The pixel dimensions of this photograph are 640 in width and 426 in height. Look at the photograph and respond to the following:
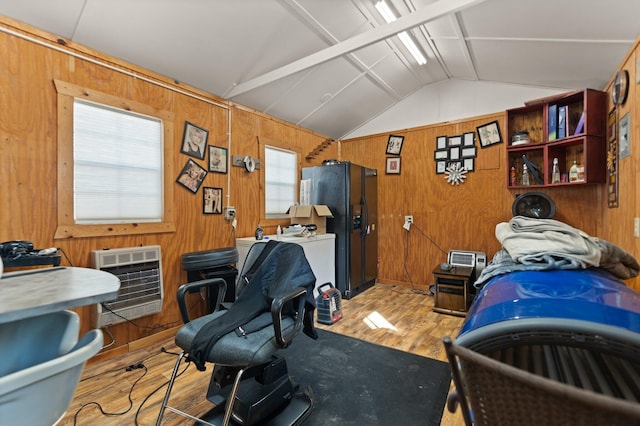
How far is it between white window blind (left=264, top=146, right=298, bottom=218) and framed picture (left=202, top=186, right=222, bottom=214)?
2.51ft

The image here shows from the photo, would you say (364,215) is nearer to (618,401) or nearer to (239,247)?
(239,247)

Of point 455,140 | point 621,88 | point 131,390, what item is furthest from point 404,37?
point 131,390

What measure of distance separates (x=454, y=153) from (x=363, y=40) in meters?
2.22

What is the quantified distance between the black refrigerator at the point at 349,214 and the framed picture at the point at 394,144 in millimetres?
485

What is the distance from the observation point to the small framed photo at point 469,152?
12.9ft

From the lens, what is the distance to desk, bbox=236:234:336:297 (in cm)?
329

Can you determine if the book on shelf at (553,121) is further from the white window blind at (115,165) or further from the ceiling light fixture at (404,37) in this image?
the white window blind at (115,165)

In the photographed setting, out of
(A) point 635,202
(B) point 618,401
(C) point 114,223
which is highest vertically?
(A) point 635,202

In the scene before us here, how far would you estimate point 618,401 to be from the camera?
0.46 metres

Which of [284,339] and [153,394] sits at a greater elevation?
[284,339]

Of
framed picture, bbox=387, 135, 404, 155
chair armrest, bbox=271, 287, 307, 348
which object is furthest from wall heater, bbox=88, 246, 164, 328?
framed picture, bbox=387, 135, 404, 155

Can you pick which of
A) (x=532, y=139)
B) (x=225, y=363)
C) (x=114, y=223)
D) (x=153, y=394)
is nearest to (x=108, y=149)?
(x=114, y=223)

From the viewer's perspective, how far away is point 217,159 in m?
3.23

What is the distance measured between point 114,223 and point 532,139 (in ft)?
14.6
